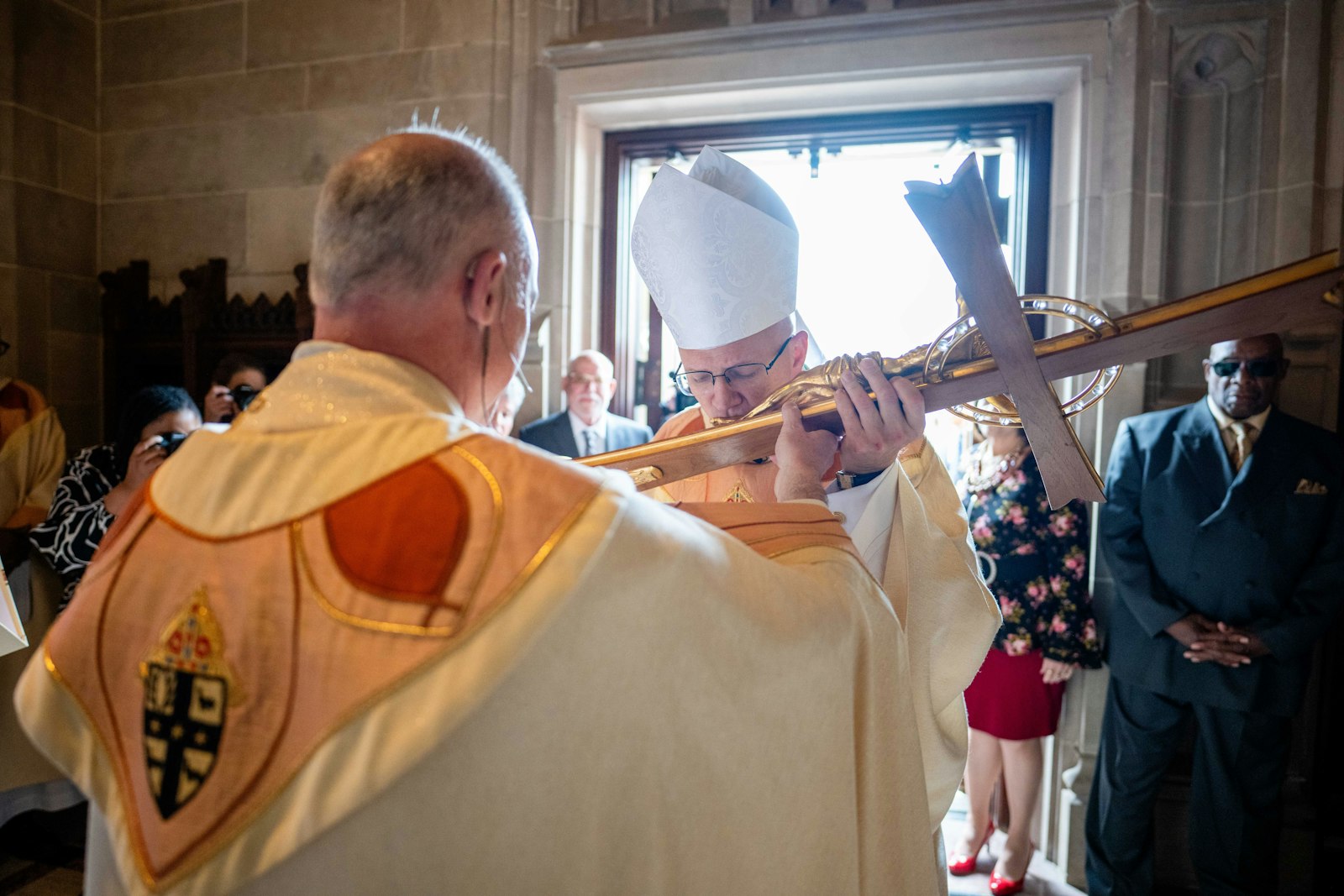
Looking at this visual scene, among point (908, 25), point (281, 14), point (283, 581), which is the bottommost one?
point (283, 581)

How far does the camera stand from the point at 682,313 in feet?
6.76

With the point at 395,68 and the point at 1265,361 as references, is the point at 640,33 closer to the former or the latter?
the point at 395,68

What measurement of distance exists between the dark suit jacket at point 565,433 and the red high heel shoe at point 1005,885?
89.6 inches

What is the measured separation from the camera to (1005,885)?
335 centimetres

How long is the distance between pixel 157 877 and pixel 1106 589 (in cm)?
355

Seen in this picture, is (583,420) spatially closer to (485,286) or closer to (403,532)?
(485,286)

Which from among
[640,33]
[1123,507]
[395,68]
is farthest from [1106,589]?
[395,68]

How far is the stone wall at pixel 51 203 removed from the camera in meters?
4.44

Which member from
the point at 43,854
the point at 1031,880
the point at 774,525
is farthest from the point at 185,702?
the point at 43,854

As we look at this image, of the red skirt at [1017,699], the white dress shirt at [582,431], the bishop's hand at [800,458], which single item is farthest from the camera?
the white dress shirt at [582,431]

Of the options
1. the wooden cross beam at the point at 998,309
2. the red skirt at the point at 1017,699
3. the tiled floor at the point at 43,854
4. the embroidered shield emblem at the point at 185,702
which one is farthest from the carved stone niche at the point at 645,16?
the tiled floor at the point at 43,854

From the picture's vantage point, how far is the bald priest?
0.74m

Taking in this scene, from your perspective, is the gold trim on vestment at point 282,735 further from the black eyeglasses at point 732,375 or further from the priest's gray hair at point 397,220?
the black eyeglasses at point 732,375

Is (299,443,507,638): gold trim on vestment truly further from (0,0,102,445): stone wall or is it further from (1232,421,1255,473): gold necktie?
(0,0,102,445): stone wall
